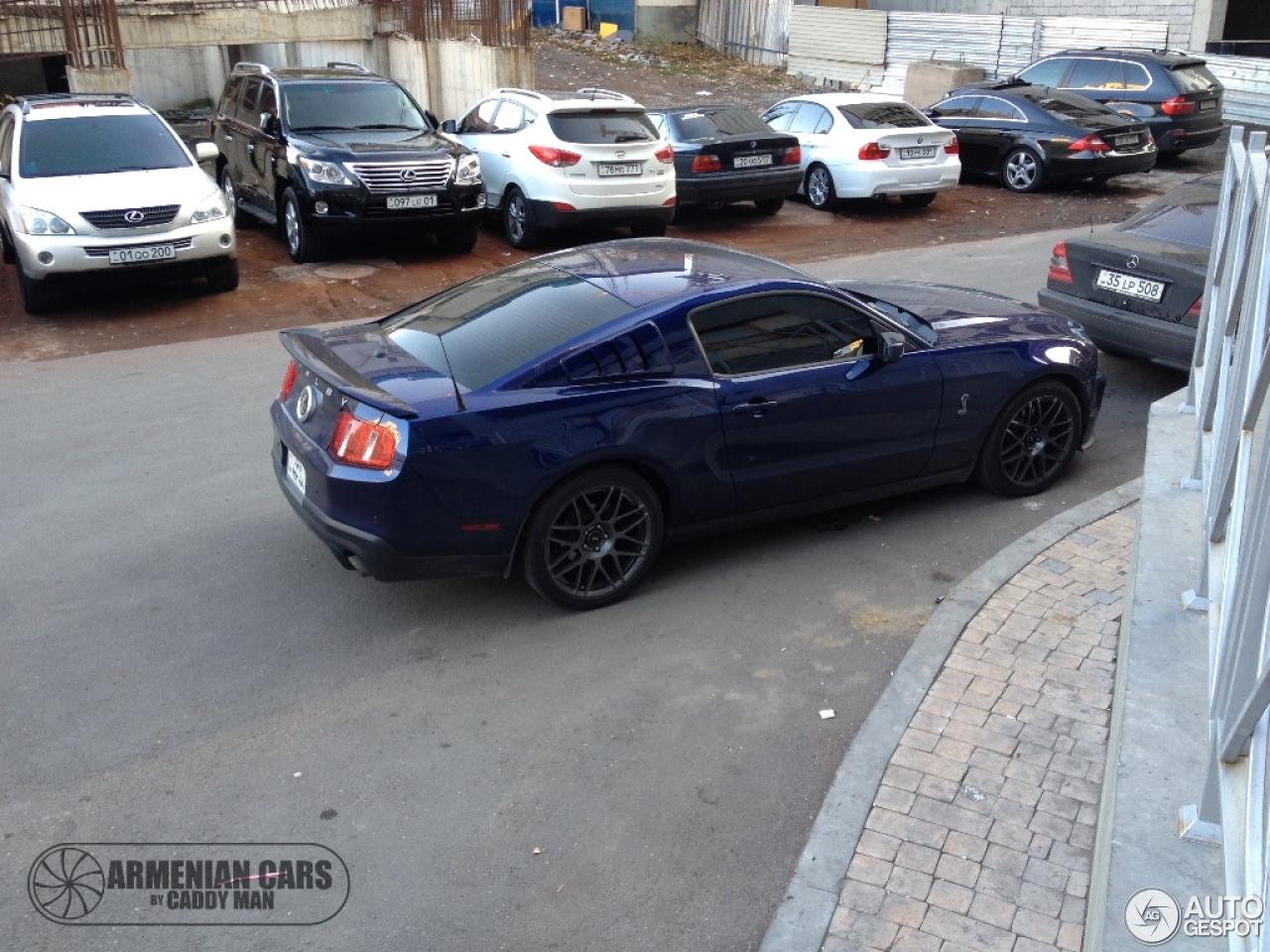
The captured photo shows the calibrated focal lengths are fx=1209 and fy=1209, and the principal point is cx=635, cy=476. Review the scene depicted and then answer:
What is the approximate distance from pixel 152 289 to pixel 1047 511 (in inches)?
373

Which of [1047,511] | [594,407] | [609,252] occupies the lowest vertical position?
[1047,511]

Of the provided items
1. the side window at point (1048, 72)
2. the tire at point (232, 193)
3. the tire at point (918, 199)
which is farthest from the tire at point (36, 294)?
the side window at point (1048, 72)

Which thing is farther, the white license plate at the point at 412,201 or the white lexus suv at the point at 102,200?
the white license plate at the point at 412,201

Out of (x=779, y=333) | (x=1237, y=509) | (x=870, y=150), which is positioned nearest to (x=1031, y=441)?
(x=779, y=333)

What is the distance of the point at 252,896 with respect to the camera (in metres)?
4.05

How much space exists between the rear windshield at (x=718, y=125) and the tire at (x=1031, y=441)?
9609 millimetres

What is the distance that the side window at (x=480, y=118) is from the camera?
15.2 metres

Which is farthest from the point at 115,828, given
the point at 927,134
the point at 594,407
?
the point at 927,134

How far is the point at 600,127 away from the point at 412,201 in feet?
8.08

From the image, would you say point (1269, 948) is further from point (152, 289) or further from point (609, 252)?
point (152, 289)

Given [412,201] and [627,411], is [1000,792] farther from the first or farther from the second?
[412,201]

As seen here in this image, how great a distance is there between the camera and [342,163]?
12.6 m

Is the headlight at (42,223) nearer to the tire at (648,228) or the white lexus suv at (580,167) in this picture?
the white lexus suv at (580,167)

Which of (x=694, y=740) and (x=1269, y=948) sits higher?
(x=1269, y=948)
